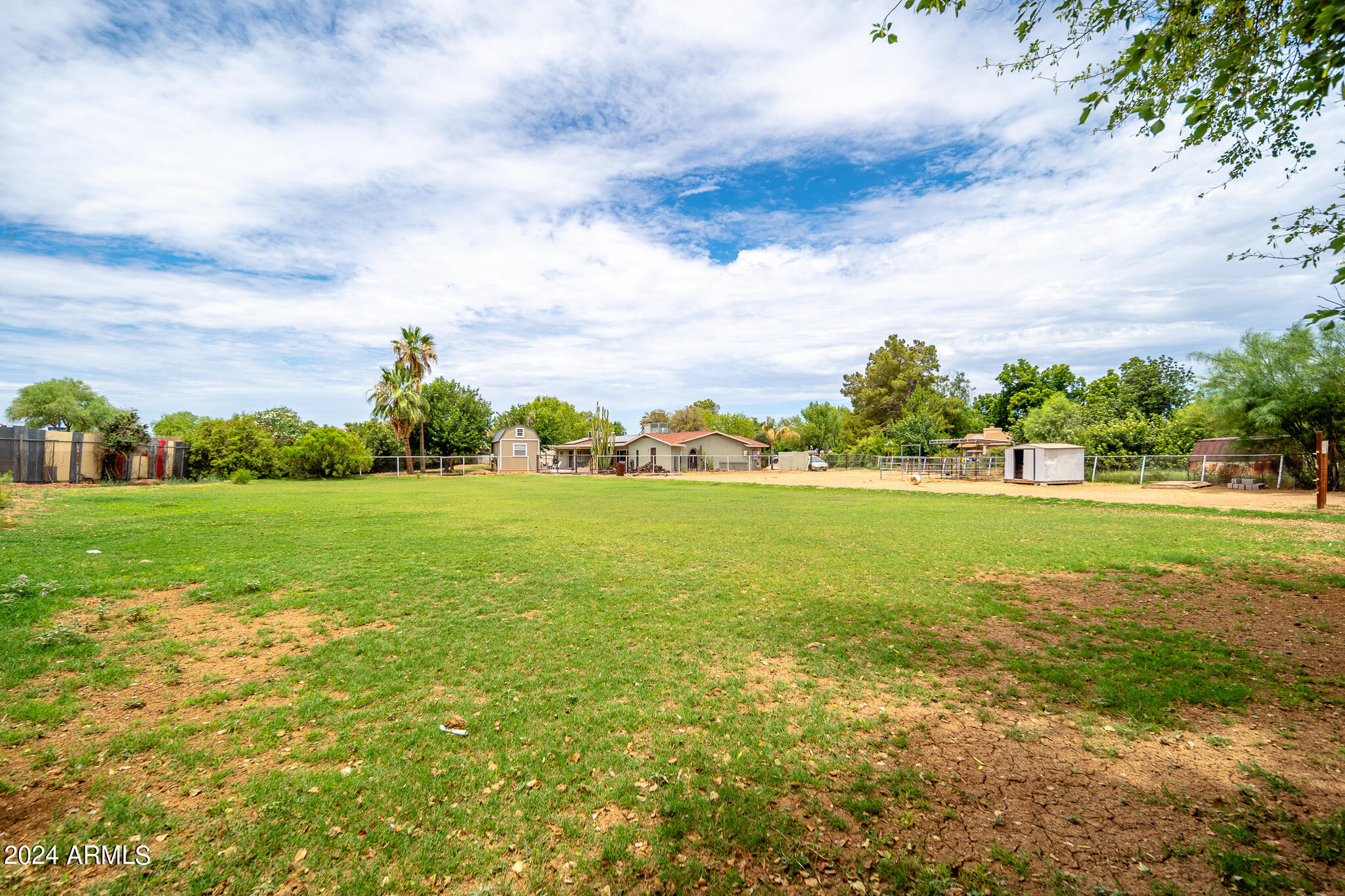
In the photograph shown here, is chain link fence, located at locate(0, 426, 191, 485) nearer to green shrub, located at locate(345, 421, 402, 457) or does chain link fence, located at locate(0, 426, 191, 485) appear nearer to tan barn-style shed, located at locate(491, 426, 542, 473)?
green shrub, located at locate(345, 421, 402, 457)

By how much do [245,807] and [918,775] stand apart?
403 centimetres

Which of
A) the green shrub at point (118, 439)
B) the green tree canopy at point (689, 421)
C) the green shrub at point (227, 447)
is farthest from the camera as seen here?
the green tree canopy at point (689, 421)

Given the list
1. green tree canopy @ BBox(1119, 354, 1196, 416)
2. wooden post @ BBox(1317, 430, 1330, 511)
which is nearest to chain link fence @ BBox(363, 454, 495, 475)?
wooden post @ BBox(1317, 430, 1330, 511)

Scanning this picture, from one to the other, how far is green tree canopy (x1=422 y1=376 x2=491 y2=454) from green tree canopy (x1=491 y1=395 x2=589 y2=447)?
13472 mm

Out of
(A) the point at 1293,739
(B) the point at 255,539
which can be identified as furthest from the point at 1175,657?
(B) the point at 255,539

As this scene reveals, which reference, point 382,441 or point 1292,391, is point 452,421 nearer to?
point 382,441

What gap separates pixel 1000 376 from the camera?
72438mm

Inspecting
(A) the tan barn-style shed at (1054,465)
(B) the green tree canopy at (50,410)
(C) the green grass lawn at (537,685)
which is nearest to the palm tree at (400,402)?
(B) the green tree canopy at (50,410)

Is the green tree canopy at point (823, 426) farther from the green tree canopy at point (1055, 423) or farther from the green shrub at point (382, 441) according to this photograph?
the green shrub at point (382, 441)

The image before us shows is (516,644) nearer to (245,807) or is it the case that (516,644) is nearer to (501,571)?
(245,807)

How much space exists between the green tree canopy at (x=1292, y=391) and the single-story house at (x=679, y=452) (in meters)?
38.9

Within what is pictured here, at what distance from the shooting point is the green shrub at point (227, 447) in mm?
31781

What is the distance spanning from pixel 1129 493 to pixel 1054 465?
254 inches

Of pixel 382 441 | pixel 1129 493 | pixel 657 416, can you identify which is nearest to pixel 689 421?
pixel 657 416
